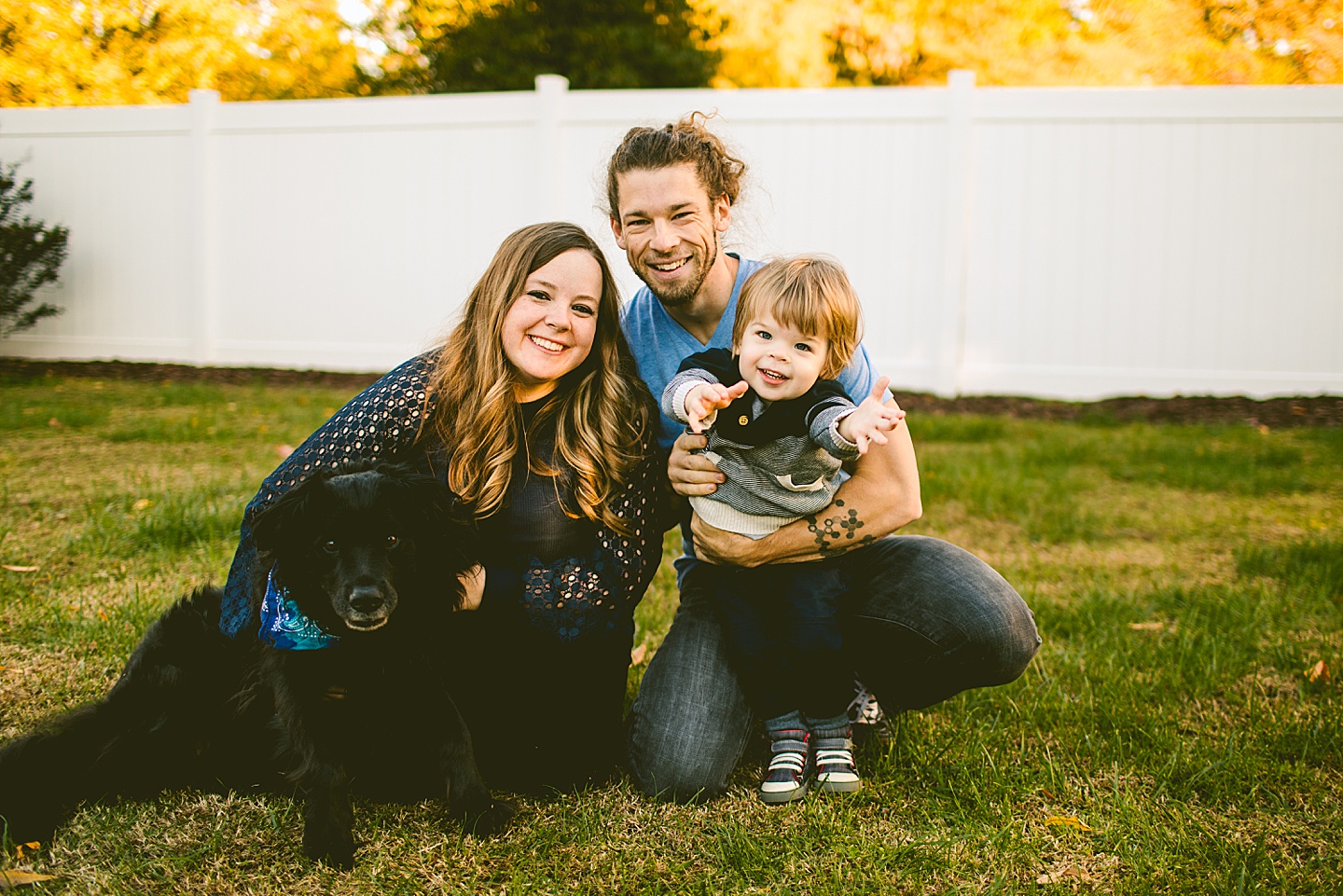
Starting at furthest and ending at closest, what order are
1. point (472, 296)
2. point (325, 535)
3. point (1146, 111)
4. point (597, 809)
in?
point (1146, 111) < point (472, 296) < point (597, 809) < point (325, 535)

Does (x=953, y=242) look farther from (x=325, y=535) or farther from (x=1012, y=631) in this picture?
(x=325, y=535)

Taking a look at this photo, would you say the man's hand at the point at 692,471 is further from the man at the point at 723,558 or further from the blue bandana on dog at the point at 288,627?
the blue bandana on dog at the point at 288,627

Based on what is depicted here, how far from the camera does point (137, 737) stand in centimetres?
211

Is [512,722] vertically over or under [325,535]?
under

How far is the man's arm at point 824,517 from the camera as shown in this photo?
2441 mm

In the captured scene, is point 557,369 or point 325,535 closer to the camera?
point 325,535

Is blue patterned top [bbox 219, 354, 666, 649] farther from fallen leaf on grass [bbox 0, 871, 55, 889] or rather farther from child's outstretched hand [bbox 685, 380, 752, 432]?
fallen leaf on grass [bbox 0, 871, 55, 889]

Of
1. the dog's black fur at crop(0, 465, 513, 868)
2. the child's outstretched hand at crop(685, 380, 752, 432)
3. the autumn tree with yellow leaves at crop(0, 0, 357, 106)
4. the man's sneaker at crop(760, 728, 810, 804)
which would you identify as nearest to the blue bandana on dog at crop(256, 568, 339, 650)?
the dog's black fur at crop(0, 465, 513, 868)

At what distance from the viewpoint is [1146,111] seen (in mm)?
7359

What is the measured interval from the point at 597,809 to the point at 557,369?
109cm

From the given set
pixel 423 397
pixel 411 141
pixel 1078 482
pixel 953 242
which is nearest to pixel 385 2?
pixel 411 141

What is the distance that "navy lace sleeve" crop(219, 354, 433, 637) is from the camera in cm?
219

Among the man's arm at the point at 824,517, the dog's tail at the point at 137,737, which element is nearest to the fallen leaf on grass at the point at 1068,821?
the man's arm at the point at 824,517

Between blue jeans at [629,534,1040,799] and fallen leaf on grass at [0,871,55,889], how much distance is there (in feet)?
4.16
